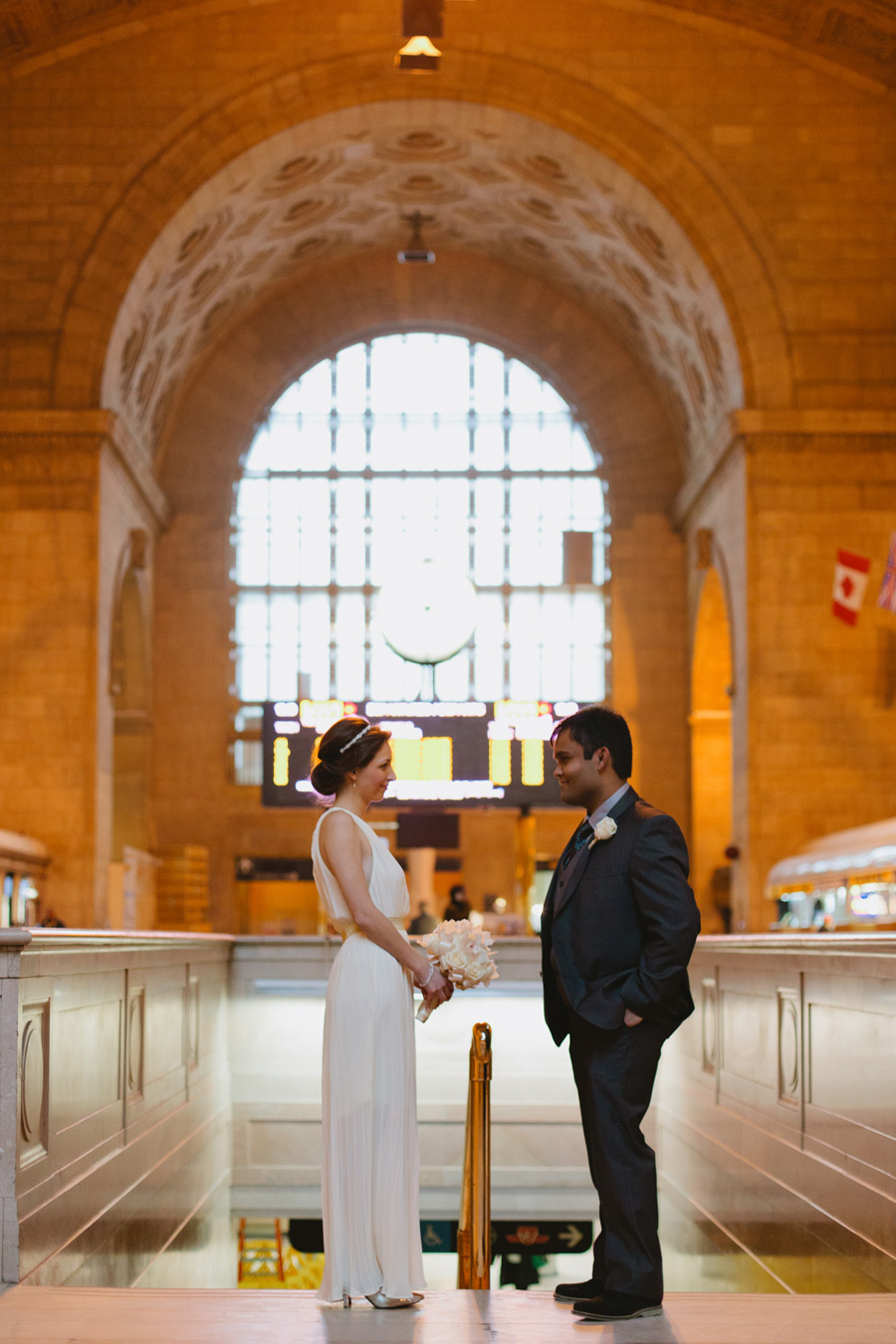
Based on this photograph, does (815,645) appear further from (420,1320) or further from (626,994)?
(420,1320)

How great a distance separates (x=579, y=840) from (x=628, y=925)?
370 mm

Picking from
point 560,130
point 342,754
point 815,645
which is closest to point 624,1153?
point 342,754

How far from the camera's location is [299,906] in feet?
98.7

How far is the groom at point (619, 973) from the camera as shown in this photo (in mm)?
4855

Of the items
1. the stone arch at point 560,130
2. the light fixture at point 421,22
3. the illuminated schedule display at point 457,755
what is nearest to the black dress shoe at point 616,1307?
the illuminated schedule display at point 457,755

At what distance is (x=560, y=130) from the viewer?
22078 millimetres

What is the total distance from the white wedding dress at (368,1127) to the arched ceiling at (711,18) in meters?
18.7

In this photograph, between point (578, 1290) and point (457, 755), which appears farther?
point (457, 755)

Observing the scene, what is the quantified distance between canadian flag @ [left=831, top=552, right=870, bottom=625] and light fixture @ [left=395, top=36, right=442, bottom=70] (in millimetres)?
8250

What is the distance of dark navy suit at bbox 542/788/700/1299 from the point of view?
4840 millimetres

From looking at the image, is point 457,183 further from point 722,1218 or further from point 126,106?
point 722,1218

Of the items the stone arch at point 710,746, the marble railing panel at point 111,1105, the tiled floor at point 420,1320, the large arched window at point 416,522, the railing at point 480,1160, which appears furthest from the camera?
the large arched window at point 416,522

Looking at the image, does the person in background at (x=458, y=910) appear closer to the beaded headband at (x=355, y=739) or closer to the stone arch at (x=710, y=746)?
the beaded headband at (x=355, y=739)


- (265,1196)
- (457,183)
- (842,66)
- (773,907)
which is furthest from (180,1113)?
(457,183)
